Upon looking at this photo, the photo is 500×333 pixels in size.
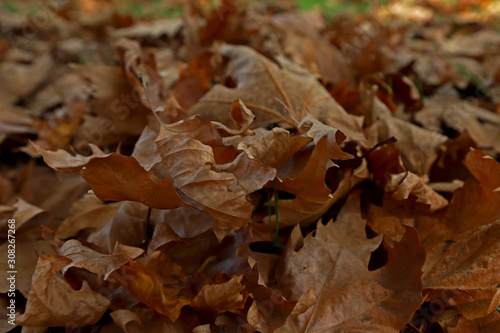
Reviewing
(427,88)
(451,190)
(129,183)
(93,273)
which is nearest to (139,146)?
(129,183)

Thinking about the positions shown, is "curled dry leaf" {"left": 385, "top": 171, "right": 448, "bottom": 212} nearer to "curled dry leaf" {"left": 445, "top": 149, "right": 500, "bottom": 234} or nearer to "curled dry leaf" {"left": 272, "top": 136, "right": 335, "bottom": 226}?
"curled dry leaf" {"left": 445, "top": 149, "right": 500, "bottom": 234}

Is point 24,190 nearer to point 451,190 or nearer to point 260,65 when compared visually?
point 260,65

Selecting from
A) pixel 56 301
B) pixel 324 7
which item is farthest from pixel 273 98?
pixel 324 7

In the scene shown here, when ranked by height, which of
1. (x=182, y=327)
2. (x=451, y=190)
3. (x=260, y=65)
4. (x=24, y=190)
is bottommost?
(x=24, y=190)

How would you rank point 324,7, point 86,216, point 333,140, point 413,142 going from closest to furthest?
point 333,140
point 86,216
point 413,142
point 324,7

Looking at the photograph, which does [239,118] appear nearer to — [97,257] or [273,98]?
[273,98]

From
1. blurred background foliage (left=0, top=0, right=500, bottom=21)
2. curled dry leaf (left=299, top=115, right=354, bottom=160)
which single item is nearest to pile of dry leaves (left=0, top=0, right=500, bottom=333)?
curled dry leaf (left=299, top=115, right=354, bottom=160)

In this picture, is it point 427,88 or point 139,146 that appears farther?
point 427,88
